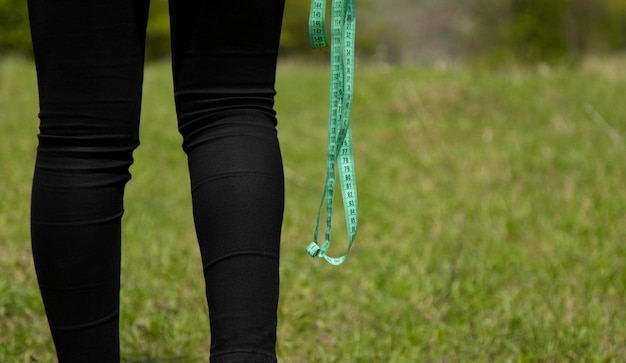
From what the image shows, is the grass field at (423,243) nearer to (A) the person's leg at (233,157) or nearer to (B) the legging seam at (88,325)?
(B) the legging seam at (88,325)

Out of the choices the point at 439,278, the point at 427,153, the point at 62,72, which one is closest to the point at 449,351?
the point at 439,278

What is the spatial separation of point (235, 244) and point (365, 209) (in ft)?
10.2

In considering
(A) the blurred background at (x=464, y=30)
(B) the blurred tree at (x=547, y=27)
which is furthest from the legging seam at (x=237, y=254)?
(B) the blurred tree at (x=547, y=27)

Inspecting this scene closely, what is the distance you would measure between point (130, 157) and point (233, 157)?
0.55 ft

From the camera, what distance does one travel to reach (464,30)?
1416 inches

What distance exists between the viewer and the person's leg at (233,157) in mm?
1271

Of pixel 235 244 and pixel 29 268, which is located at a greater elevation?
pixel 29 268

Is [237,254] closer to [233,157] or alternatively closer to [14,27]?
[233,157]

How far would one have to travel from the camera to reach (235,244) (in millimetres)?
1280

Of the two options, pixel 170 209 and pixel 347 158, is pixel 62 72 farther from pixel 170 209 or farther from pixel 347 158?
pixel 170 209

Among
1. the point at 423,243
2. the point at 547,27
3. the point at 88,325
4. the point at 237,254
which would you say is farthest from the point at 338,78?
the point at 547,27

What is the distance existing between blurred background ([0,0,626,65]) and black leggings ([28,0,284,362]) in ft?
10.9

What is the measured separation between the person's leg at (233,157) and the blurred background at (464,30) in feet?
10.9

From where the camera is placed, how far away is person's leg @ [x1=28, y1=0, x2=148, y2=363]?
1.24 meters
